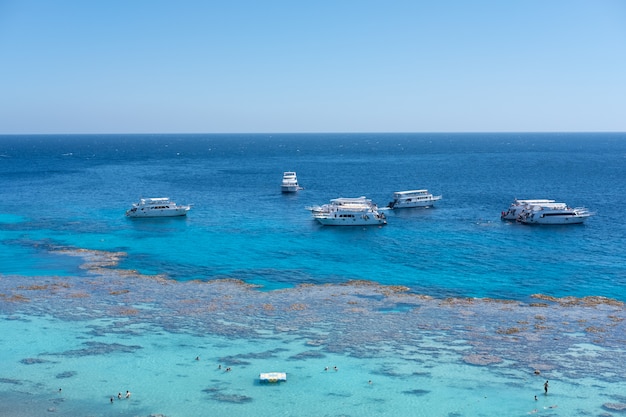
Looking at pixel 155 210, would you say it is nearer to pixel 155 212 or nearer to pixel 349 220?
pixel 155 212

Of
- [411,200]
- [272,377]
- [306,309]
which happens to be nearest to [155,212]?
[411,200]

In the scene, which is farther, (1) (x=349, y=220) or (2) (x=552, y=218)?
(2) (x=552, y=218)

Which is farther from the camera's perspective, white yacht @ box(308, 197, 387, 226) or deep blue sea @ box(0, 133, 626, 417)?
white yacht @ box(308, 197, 387, 226)

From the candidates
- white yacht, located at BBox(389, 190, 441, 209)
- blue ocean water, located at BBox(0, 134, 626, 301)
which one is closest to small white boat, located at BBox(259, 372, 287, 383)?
blue ocean water, located at BBox(0, 134, 626, 301)

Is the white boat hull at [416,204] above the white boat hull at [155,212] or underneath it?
above

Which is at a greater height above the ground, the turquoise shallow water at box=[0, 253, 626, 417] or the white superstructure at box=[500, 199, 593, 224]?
the white superstructure at box=[500, 199, 593, 224]

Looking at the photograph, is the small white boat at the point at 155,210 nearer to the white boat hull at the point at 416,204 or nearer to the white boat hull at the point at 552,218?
the white boat hull at the point at 416,204

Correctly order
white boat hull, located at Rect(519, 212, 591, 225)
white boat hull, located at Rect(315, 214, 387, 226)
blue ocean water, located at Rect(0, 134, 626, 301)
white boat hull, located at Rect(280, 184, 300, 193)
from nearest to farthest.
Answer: blue ocean water, located at Rect(0, 134, 626, 301)
white boat hull, located at Rect(315, 214, 387, 226)
white boat hull, located at Rect(519, 212, 591, 225)
white boat hull, located at Rect(280, 184, 300, 193)

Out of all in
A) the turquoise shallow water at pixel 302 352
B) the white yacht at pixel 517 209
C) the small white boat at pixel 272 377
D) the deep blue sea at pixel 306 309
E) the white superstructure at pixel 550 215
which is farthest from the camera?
the white yacht at pixel 517 209

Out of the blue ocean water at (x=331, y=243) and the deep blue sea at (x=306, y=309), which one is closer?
the deep blue sea at (x=306, y=309)

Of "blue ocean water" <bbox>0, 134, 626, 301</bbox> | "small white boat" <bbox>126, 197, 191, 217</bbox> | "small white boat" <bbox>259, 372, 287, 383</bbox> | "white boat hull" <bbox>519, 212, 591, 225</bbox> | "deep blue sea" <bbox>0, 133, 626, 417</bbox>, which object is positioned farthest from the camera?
"small white boat" <bbox>126, 197, 191, 217</bbox>

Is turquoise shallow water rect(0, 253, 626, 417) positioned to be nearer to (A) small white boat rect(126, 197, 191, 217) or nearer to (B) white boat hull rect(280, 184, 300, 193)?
(A) small white boat rect(126, 197, 191, 217)

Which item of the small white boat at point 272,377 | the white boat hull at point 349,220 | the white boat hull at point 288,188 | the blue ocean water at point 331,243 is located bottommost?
the small white boat at point 272,377

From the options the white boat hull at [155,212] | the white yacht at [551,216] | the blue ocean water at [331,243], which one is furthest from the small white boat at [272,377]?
the white boat hull at [155,212]
